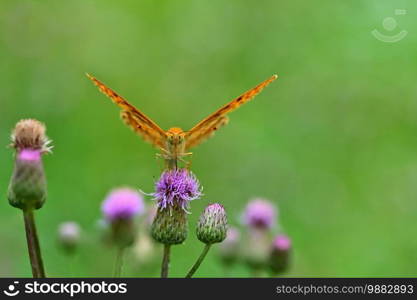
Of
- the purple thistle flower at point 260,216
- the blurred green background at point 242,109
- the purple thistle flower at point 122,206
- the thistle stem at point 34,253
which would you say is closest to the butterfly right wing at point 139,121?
the purple thistle flower at point 122,206

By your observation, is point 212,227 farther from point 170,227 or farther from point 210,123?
point 210,123

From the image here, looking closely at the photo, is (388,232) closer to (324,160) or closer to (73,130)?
(324,160)

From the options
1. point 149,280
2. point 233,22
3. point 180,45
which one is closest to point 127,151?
point 180,45

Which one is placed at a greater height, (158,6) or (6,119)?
(158,6)

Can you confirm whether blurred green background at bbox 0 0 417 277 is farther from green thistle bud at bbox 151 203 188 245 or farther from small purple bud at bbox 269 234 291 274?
green thistle bud at bbox 151 203 188 245

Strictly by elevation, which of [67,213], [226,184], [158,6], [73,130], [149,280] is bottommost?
[149,280]

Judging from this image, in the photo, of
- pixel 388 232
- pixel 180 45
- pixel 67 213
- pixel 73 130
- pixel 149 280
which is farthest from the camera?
pixel 180 45

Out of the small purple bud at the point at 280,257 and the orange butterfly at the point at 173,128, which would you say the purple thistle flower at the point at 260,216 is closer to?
the small purple bud at the point at 280,257
